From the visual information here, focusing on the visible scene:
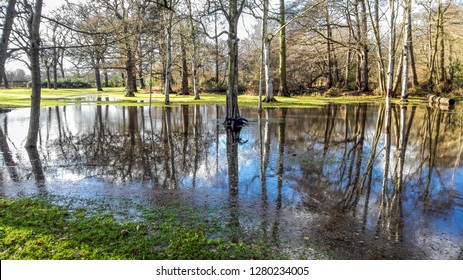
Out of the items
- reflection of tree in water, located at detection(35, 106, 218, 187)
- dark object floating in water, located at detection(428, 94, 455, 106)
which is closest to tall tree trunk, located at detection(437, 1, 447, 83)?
dark object floating in water, located at detection(428, 94, 455, 106)

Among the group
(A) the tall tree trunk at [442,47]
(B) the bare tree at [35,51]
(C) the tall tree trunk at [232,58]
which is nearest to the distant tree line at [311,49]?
(A) the tall tree trunk at [442,47]

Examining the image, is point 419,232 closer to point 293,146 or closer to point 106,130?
point 293,146

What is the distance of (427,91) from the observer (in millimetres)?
33625

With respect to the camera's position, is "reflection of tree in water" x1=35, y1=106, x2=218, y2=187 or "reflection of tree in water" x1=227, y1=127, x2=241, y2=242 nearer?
"reflection of tree in water" x1=227, y1=127, x2=241, y2=242

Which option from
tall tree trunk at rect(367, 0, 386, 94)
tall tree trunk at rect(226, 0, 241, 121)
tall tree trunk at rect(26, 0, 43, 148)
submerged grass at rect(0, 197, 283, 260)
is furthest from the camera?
tall tree trunk at rect(226, 0, 241, 121)

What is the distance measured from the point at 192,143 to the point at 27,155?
4.82m

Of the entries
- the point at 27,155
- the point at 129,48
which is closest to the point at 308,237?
the point at 27,155

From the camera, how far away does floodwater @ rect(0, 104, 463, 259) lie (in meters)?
4.66

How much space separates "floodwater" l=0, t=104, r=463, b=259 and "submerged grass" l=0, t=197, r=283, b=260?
50cm

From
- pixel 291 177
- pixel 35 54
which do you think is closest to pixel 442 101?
pixel 291 177

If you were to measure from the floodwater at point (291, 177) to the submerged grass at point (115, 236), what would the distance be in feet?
1.65

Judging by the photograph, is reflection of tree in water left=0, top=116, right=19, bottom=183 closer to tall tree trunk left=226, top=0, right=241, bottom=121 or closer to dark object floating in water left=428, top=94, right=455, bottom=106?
tall tree trunk left=226, top=0, right=241, bottom=121

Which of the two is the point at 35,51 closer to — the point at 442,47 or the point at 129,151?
the point at 129,151

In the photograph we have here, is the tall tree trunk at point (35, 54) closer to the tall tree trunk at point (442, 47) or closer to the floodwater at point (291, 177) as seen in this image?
the floodwater at point (291, 177)
